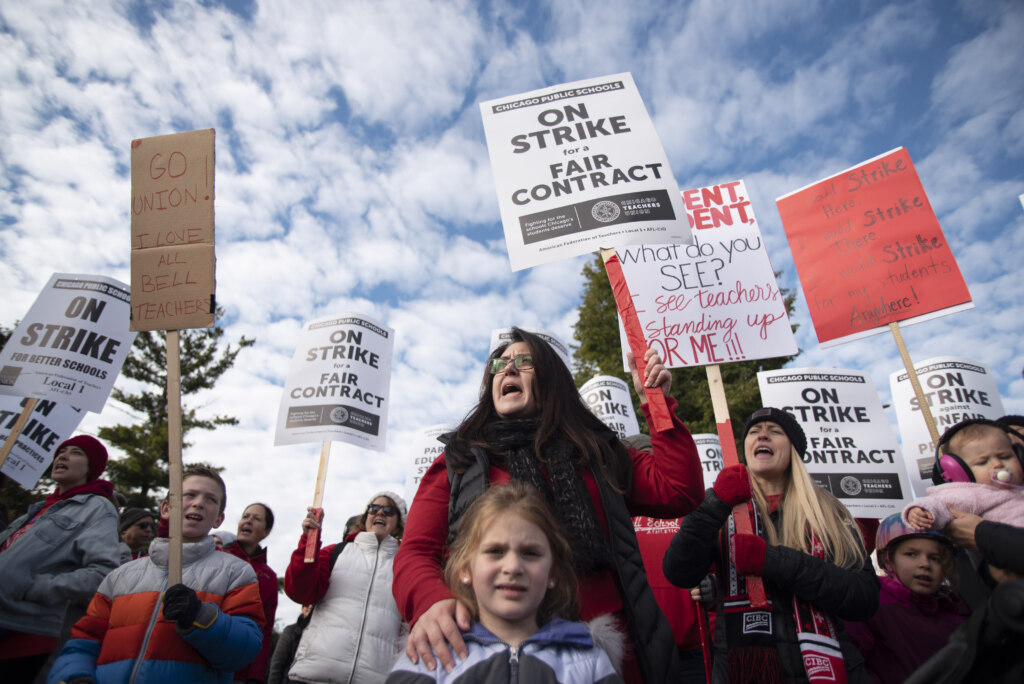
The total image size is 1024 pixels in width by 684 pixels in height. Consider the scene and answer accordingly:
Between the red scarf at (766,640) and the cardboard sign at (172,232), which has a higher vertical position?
the cardboard sign at (172,232)

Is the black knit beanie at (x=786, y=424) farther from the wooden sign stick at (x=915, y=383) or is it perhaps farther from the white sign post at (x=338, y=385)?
the white sign post at (x=338, y=385)

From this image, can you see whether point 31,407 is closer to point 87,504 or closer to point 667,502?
point 87,504

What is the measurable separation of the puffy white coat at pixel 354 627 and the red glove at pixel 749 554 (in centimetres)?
239

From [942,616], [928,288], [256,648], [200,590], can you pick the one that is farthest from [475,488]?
[928,288]

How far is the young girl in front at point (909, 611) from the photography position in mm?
2881

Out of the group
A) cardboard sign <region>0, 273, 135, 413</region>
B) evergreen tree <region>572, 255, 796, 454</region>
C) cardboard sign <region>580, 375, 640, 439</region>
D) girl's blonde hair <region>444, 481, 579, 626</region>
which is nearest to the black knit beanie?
girl's blonde hair <region>444, 481, 579, 626</region>

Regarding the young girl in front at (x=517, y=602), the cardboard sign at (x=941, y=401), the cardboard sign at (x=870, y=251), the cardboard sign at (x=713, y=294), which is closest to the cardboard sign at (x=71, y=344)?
the cardboard sign at (x=713, y=294)

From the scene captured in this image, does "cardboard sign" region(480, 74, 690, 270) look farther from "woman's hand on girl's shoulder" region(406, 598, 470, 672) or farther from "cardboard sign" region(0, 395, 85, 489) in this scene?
"cardboard sign" region(0, 395, 85, 489)

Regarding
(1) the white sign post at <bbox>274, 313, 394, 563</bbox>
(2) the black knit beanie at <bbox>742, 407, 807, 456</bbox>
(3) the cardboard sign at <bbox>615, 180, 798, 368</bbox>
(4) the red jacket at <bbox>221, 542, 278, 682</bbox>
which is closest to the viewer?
(2) the black knit beanie at <bbox>742, 407, 807, 456</bbox>

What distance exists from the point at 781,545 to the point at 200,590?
2656 millimetres

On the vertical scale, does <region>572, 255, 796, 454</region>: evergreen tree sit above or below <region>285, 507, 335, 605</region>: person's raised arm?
above

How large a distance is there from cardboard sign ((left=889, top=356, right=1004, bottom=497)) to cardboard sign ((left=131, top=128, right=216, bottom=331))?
5669mm

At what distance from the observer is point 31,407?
4590 millimetres

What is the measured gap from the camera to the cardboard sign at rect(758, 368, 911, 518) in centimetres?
465
